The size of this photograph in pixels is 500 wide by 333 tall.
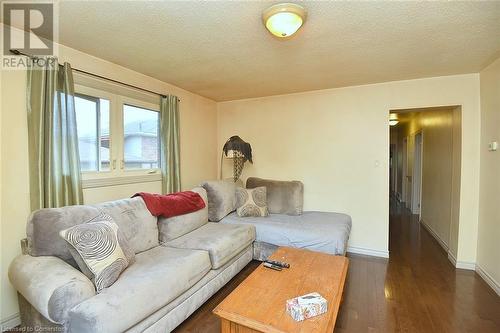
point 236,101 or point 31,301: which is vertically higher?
point 236,101

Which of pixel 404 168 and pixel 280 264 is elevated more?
pixel 404 168

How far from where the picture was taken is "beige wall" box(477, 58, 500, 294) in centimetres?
254

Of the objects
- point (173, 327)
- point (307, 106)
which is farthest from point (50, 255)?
point (307, 106)

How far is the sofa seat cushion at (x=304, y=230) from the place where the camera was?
8.91ft

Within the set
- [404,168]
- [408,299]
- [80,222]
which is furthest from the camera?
[404,168]

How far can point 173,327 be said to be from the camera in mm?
1827

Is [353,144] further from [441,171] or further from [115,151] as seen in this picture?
[115,151]

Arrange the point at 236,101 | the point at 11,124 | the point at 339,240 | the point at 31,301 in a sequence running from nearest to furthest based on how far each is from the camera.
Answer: the point at 31,301 < the point at 11,124 < the point at 339,240 < the point at 236,101

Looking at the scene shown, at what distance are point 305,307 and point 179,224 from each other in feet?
5.31

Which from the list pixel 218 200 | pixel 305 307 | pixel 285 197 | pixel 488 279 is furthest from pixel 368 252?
pixel 305 307

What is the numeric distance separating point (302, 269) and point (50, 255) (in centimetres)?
183

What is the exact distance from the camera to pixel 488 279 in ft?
8.66

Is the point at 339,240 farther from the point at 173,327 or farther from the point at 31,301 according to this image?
the point at 31,301

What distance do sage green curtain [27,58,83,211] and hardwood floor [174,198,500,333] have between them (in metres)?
1.55
